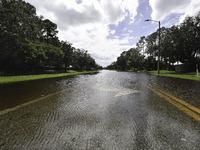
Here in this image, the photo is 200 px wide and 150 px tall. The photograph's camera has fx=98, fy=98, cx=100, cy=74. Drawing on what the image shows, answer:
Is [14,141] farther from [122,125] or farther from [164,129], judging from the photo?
[164,129]

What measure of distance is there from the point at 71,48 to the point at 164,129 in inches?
1522

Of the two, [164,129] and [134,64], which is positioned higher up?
[134,64]

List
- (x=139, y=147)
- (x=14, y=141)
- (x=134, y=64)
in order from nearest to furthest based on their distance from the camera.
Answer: (x=139, y=147), (x=14, y=141), (x=134, y=64)

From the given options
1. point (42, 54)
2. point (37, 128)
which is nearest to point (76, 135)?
point (37, 128)

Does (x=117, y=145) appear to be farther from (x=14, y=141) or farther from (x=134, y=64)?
(x=134, y=64)

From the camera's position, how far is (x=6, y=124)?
208cm

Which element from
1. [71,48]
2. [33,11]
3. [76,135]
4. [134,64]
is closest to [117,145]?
[76,135]

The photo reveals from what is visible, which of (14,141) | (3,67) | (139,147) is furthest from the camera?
(3,67)

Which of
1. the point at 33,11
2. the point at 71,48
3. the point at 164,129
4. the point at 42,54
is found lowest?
the point at 164,129

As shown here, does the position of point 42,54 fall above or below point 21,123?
above

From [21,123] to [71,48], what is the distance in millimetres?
37645

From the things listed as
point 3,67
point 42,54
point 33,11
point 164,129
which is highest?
point 33,11

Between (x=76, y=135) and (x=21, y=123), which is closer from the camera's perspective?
(x=76, y=135)

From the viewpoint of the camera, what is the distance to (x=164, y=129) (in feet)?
6.21
